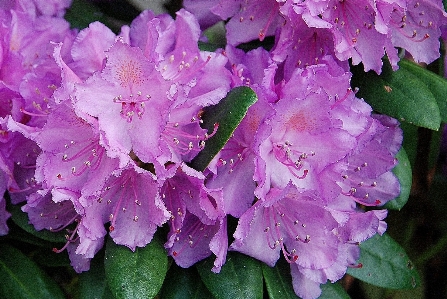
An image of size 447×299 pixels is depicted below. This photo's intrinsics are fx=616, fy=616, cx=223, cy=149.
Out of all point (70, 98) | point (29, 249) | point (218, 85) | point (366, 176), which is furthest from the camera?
point (29, 249)

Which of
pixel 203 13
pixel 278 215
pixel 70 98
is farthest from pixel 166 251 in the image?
pixel 203 13

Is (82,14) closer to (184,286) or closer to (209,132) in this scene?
(209,132)

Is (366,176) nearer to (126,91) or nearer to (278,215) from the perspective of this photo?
(278,215)

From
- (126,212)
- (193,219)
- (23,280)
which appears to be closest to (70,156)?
(126,212)

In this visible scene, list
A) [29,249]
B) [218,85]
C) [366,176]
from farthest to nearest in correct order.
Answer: [29,249] < [366,176] < [218,85]

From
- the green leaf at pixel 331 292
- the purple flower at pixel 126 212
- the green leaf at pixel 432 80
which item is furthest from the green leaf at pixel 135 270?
the green leaf at pixel 432 80

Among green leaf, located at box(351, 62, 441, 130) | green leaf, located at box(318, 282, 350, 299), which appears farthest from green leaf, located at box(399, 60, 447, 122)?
green leaf, located at box(318, 282, 350, 299)

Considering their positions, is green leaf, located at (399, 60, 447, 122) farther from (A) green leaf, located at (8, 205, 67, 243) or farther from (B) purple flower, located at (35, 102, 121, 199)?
(A) green leaf, located at (8, 205, 67, 243)

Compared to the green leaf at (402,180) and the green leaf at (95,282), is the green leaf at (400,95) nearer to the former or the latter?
the green leaf at (402,180)
